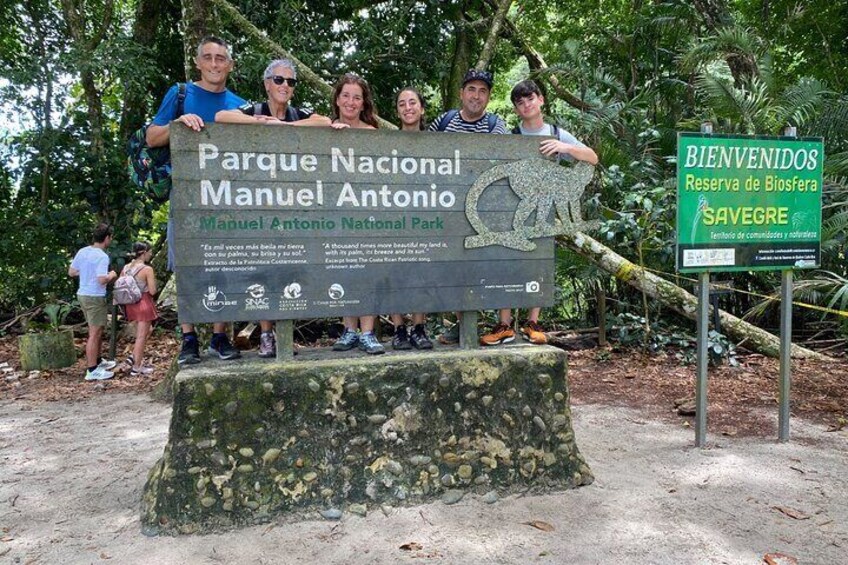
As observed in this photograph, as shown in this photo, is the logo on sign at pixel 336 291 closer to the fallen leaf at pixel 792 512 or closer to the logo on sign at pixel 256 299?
the logo on sign at pixel 256 299

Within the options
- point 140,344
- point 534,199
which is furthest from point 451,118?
point 140,344

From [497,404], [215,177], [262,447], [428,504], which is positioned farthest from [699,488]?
[215,177]

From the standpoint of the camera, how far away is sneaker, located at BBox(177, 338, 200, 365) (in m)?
3.24

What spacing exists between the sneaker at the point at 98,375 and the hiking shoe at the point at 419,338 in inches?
195

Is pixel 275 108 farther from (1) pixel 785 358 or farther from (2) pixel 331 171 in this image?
(1) pixel 785 358

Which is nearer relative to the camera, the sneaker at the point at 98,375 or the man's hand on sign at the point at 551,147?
the man's hand on sign at the point at 551,147

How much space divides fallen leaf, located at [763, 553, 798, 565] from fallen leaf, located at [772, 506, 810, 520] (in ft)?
1.50

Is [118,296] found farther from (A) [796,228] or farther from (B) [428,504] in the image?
(A) [796,228]

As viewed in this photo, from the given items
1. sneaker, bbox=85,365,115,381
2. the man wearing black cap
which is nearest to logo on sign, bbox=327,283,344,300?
the man wearing black cap

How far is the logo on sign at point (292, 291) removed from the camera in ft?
10.4

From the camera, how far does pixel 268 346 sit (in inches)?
135

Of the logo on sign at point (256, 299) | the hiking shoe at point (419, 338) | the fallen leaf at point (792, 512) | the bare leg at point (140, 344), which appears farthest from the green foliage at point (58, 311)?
the fallen leaf at point (792, 512)

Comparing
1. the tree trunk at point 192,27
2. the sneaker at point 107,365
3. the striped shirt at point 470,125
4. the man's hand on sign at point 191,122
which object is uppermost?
the tree trunk at point 192,27

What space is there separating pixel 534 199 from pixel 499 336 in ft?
2.58
